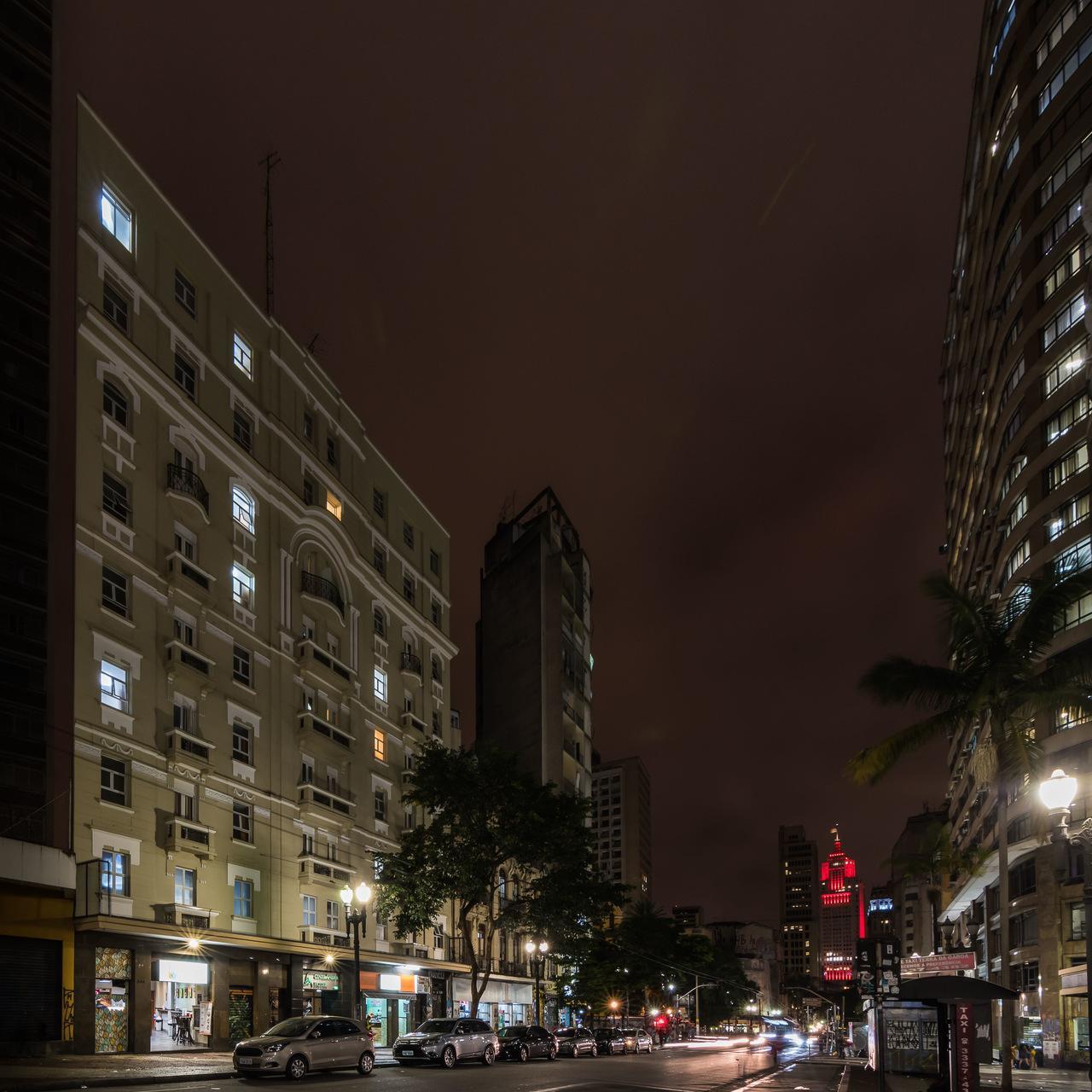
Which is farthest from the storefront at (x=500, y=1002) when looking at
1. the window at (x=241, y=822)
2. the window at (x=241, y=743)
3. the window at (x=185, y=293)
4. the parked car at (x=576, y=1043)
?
the window at (x=185, y=293)

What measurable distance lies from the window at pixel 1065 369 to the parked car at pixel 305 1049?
4201 cm

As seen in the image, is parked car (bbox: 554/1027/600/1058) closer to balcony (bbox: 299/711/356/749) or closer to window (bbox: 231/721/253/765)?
balcony (bbox: 299/711/356/749)

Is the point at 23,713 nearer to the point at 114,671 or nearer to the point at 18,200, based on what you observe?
the point at 114,671

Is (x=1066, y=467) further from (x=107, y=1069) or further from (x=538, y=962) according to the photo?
(x=107, y=1069)

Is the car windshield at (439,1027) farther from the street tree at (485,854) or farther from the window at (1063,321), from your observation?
the window at (1063,321)

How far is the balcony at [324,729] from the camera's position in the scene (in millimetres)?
52312

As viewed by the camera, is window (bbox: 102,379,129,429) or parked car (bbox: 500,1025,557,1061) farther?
parked car (bbox: 500,1025,557,1061)

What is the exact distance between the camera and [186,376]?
46281 mm

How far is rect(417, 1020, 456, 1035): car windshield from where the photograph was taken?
129 ft

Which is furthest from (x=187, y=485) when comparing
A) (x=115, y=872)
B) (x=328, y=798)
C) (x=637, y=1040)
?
(x=637, y=1040)

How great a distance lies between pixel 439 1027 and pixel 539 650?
61.5 meters

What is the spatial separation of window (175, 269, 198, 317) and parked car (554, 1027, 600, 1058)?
36.1 metres

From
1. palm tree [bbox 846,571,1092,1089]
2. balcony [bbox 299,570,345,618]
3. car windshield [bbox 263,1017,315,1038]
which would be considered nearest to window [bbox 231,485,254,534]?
balcony [bbox 299,570,345,618]

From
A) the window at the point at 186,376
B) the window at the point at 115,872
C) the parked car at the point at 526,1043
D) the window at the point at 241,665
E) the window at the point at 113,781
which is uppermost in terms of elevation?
the window at the point at 186,376
